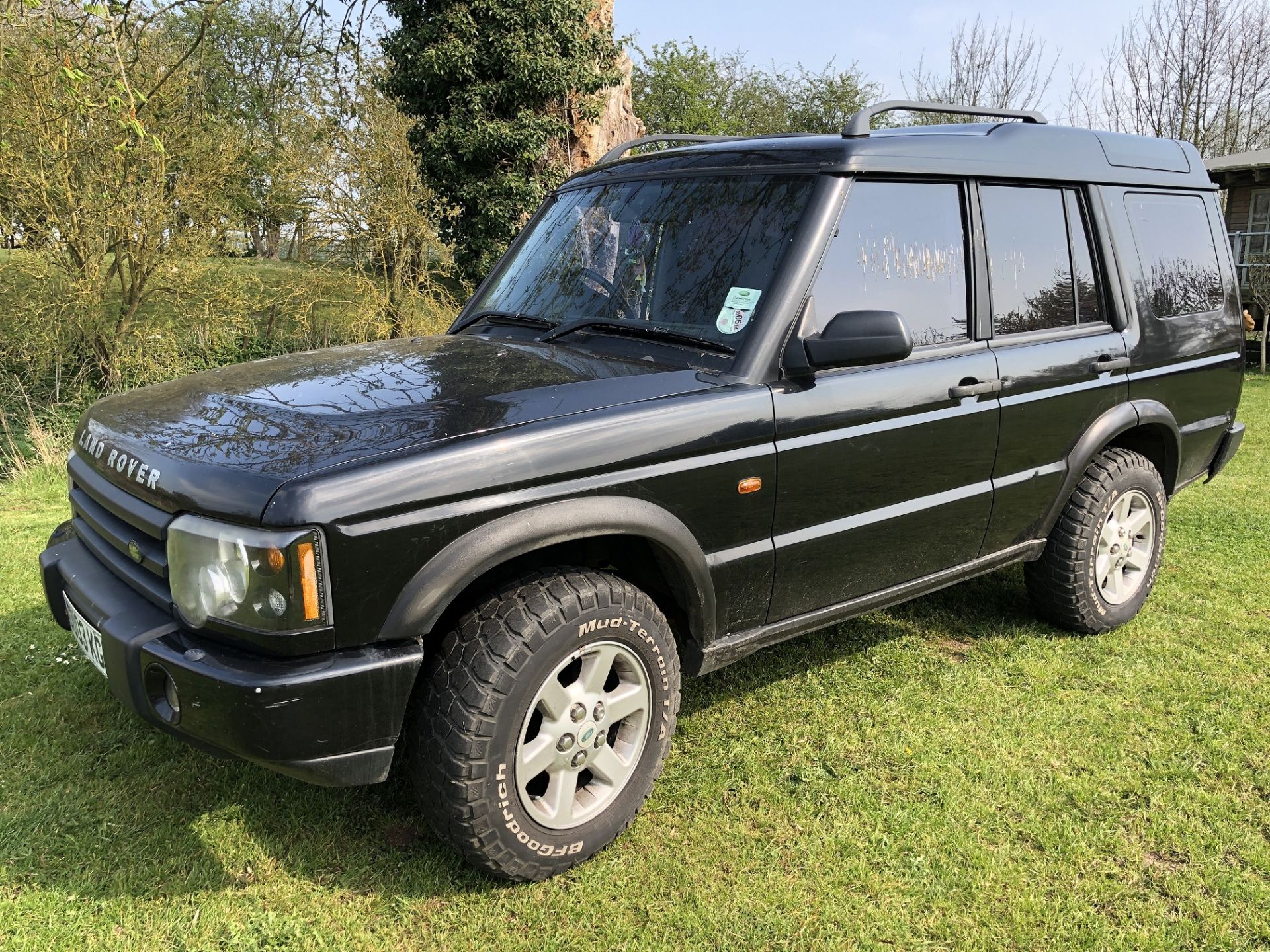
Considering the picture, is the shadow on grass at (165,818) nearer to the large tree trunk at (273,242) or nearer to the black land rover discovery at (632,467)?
the black land rover discovery at (632,467)

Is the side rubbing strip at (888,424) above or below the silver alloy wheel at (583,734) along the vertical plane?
above

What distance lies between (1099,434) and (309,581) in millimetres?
3281

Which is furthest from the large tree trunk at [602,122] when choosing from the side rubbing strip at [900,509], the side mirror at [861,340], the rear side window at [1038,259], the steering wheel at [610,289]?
the side mirror at [861,340]

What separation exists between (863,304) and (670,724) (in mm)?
1524

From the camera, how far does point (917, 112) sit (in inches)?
136

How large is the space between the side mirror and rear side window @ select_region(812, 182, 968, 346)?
0.66ft

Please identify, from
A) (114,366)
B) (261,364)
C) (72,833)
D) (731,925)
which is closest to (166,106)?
(114,366)

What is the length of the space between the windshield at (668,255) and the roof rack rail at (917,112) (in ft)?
1.02

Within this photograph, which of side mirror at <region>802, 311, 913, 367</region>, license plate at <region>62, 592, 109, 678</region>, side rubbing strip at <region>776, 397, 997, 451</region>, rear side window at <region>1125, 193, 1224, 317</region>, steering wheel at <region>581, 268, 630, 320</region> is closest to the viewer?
license plate at <region>62, 592, 109, 678</region>

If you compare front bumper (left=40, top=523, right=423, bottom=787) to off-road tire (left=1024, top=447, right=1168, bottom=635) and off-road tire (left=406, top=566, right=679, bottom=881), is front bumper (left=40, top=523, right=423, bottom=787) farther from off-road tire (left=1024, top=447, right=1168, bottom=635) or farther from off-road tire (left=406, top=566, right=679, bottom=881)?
off-road tire (left=1024, top=447, right=1168, bottom=635)

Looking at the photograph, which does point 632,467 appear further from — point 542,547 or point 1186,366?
point 1186,366

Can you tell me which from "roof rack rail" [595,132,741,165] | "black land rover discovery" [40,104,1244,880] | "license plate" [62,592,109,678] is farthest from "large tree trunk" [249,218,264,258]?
"license plate" [62,592,109,678]

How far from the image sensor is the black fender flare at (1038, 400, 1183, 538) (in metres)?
3.82

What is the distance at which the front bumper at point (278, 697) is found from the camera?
6.81 feet
